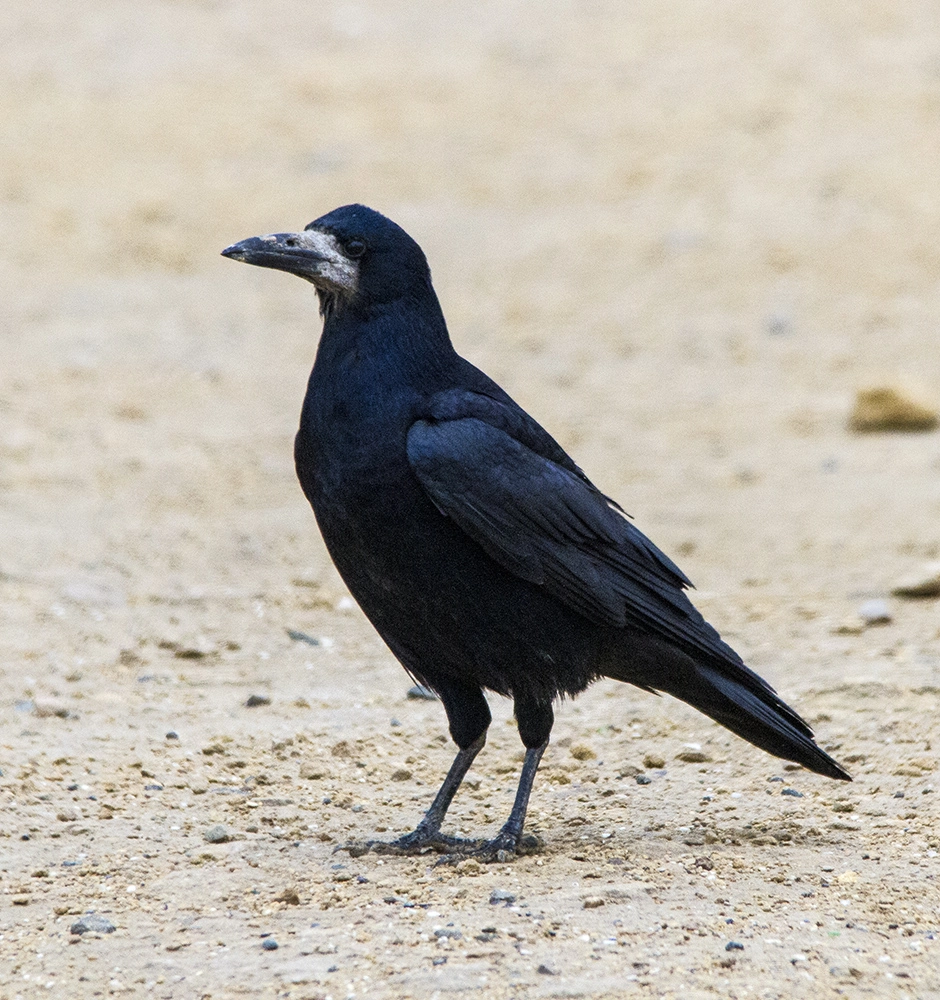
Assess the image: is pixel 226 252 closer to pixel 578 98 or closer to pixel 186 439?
pixel 186 439

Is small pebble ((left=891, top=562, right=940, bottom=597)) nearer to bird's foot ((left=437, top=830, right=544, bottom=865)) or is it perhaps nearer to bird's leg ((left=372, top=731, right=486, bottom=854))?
bird's leg ((left=372, top=731, right=486, bottom=854))

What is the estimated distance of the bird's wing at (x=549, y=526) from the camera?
4465mm

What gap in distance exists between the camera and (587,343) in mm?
11945

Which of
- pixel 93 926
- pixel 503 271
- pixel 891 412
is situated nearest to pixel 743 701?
pixel 93 926

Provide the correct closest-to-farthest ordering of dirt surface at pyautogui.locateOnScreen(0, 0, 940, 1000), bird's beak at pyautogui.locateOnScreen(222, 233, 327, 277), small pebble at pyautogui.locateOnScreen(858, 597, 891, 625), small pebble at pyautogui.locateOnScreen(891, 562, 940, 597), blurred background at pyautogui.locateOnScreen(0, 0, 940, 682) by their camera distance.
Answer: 1. dirt surface at pyautogui.locateOnScreen(0, 0, 940, 1000)
2. bird's beak at pyautogui.locateOnScreen(222, 233, 327, 277)
3. small pebble at pyautogui.locateOnScreen(858, 597, 891, 625)
4. small pebble at pyautogui.locateOnScreen(891, 562, 940, 597)
5. blurred background at pyautogui.locateOnScreen(0, 0, 940, 682)

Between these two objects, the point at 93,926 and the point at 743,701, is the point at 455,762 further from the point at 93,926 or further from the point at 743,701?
the point at 93,926

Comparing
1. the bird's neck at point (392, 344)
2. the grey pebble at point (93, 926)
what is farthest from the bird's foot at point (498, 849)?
the bird's neck at point (392, 344)

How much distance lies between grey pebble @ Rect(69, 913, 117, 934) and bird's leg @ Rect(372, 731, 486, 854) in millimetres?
889

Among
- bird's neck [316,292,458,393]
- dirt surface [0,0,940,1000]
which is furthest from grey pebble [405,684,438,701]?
bird's neck [316,292,458,393]

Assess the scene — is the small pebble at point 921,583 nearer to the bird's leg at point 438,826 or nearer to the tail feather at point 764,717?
the tail feather at point 764,717

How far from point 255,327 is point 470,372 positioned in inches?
299

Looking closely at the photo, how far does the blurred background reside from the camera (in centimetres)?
808

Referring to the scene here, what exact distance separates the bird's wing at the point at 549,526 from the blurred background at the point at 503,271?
173 centimetres

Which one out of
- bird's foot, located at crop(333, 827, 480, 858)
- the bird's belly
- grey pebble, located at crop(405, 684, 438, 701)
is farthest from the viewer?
grey pebble, located at crop(405, 684, 438, 701)
